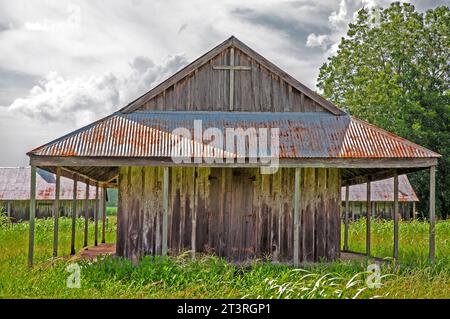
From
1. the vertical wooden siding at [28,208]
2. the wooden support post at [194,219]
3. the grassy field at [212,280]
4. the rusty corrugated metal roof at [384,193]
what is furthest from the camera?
the vertical wooden siding at [28,208]

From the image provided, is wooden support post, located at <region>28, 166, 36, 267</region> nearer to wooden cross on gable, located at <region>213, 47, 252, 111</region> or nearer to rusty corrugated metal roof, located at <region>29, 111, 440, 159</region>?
rusty corrugated metal roof, located at <region>29, 111, 440, 159</region>

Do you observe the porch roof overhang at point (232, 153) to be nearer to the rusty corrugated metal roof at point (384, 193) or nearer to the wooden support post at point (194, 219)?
the wooden support post at point (194, 219)

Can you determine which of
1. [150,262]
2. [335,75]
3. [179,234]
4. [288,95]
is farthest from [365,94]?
[150,262]

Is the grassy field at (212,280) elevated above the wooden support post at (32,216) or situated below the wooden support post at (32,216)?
below

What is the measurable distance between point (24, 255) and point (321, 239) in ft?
31.3

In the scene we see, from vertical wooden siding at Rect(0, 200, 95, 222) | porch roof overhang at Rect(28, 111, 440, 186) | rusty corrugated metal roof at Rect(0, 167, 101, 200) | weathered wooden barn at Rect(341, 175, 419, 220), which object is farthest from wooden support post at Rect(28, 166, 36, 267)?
weathered wooden barn at Rect(341, 175, 419, 220)

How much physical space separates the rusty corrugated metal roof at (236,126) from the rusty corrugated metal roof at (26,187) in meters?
24.5

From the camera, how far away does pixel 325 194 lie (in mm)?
17453

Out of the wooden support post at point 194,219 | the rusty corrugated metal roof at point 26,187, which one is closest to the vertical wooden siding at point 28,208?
the rusty corrugated metal roof at point 26,187

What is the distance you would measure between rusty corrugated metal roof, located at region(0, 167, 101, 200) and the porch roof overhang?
23034mm

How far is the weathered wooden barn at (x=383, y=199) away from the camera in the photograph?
40375 millimetres

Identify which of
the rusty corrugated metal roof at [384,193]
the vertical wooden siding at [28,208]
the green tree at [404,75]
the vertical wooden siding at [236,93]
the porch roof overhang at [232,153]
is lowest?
the vertical wooden siding at [28,208]

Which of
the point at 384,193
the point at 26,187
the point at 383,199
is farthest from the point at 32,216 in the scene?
the point at 384,193
